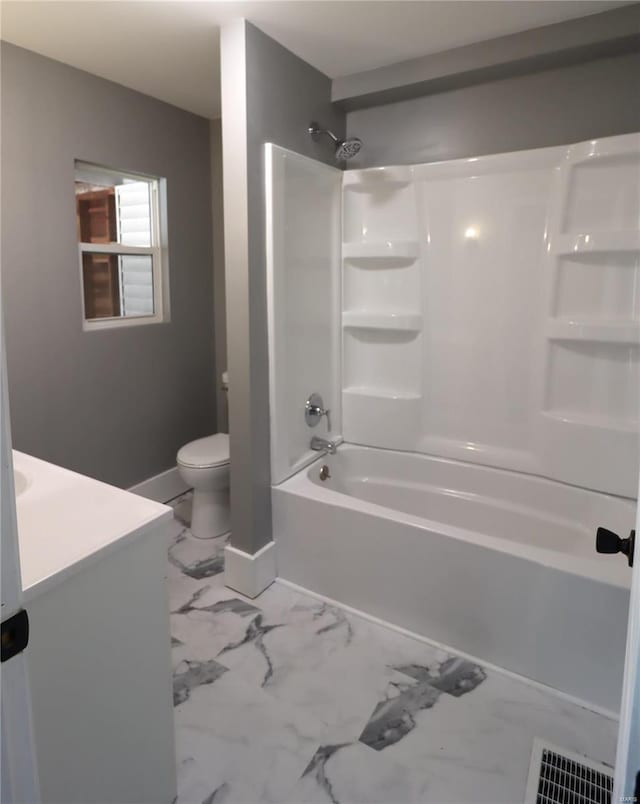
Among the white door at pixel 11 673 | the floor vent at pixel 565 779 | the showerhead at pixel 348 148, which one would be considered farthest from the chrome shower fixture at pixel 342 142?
the floor vent at pixel 565 779

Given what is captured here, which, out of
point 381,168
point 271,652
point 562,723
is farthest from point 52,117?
point 562,723

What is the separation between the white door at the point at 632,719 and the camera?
1.94 ft

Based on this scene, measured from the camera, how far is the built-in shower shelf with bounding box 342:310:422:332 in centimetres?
285

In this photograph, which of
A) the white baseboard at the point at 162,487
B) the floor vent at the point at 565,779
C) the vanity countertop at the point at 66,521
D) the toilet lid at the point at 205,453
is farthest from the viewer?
the white baseboard at the point at 162,487

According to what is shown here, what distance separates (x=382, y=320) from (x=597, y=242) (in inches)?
40.6

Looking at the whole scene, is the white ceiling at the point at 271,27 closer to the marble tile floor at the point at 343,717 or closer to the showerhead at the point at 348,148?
the showerhead at the point at 348,148

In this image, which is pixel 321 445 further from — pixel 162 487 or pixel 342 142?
pixel 342 142

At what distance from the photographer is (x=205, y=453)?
297 centimetres

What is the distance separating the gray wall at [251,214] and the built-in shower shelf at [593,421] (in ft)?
4.32

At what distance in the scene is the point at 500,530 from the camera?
8.86 ft

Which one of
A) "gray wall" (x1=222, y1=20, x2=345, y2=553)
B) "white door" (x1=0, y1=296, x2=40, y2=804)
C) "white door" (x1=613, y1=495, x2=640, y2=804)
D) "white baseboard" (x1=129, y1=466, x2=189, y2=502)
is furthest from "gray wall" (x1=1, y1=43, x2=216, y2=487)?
"white door" (x1=613, y1=495, x2=640, y2=804)

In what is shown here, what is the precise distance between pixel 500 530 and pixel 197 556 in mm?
1500

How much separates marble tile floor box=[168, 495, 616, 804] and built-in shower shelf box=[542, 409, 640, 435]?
112cm

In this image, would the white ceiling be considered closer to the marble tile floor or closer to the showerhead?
the showerhead
